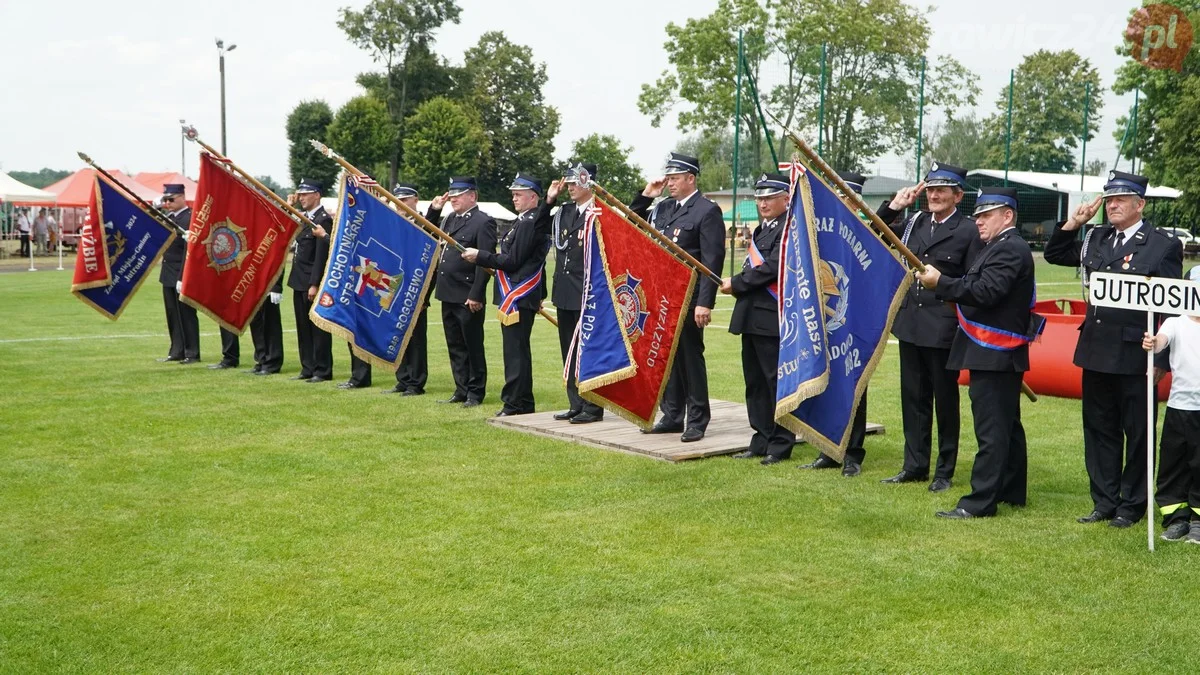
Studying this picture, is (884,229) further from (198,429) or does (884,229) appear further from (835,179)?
(198,429)

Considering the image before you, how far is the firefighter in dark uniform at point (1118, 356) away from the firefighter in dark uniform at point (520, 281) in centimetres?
484

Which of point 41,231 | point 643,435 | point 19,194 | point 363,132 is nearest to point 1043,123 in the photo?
A: point 643,435

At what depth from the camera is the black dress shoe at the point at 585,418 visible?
10125 millimetres

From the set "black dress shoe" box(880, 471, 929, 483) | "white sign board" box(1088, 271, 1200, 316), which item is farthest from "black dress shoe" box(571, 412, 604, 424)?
"white sign board" box(1088, 271, 1200, 316)

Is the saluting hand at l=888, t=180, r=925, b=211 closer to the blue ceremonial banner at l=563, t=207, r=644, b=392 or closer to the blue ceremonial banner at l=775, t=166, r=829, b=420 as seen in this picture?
the blue ceremonial banner at l=775, t=166, r=829, b=420

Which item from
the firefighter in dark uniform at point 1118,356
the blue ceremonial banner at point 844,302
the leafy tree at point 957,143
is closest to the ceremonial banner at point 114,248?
the blue ceremonial banner at point 844,302

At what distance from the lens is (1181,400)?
20.9 ft

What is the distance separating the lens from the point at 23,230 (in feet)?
151

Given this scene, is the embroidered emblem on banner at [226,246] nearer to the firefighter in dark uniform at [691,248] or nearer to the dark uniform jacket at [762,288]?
the firefighter in dark uniform at [691,248]

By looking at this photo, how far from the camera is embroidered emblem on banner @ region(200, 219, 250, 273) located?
13188 millimetres

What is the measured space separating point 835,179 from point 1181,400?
7.25 feet

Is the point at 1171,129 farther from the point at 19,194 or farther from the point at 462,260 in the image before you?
the point at 19,194

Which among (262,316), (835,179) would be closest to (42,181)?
(262,316)

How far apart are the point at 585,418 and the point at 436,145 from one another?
2322 inches
